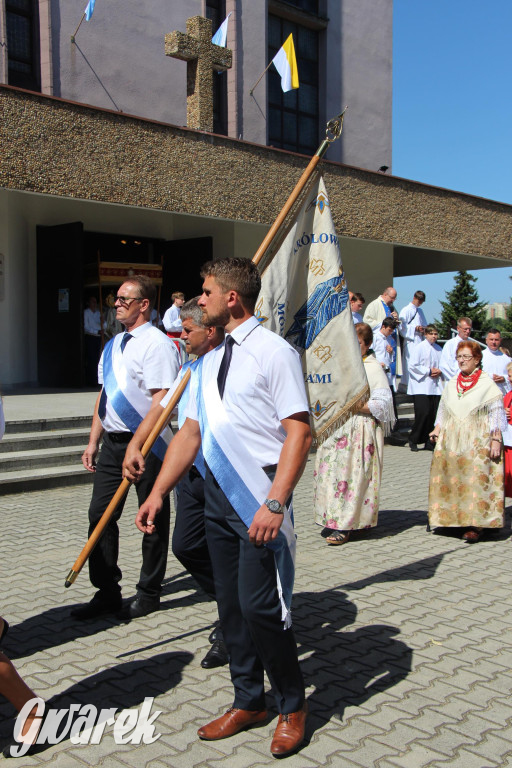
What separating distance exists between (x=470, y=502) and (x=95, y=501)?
3.64m

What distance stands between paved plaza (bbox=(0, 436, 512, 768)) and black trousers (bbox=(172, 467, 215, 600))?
0.44 m

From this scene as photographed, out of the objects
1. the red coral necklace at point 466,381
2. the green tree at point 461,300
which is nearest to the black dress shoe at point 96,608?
the red coral necklace at point 466,381

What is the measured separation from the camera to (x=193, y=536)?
430 centimetres

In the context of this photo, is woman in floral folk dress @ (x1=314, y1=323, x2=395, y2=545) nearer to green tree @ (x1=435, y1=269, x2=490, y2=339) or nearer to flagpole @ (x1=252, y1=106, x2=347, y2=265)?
flagpole @ (x1=252, y1=106, x2=347, y2=265)

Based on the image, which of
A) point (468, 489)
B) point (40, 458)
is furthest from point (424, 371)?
point (40, 458)

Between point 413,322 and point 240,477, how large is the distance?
463 inches

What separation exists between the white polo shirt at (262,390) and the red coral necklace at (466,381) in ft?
14.0

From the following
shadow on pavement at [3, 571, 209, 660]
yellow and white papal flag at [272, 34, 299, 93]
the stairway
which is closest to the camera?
shadow on pavement at [3, 571, 209, 660]

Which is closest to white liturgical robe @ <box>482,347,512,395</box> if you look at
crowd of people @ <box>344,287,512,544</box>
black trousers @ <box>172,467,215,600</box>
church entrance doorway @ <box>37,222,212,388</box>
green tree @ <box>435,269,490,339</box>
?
crowd of people @ <box>344,287,512,544</box>

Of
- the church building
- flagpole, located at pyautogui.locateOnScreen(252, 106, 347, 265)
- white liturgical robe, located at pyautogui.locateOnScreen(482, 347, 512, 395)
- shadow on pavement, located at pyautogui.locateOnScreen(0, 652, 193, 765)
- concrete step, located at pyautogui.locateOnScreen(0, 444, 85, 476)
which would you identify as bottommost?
shadow on pavement, located at pyautogui.locateOnScreen(0, 652, 193, 765)

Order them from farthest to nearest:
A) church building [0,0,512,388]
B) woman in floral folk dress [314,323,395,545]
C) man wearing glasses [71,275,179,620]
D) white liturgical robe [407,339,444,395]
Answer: white liturgical robe [407,339,444,395]
church building [0,0,512,388]
woman in floral folk dress [314,323,395,545]
man wearing glasses [71,275,179,620]

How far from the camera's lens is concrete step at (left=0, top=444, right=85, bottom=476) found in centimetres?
928

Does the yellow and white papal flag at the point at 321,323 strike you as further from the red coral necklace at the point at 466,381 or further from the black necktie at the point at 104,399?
the red coral necklace at the point at 466,381

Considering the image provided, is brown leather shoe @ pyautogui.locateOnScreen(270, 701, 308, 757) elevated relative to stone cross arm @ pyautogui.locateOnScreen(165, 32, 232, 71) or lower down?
lower down
